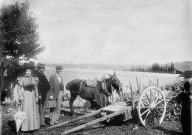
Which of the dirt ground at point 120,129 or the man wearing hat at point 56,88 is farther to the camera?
the man wearing hat at point 56,88

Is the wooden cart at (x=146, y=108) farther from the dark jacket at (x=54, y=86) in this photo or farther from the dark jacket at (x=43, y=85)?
the dark jacket at (x=43, y=85)

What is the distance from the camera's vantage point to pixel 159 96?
227 inches

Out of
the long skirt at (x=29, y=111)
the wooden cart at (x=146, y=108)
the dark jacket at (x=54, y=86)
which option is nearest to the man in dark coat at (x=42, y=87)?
the dark jacket at (x=54, y=86)

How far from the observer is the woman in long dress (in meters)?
5.26

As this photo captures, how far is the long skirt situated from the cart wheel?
108 inches

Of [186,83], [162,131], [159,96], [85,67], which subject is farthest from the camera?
[85,67]

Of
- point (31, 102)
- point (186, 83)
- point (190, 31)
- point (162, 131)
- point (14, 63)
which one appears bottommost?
point (162, 131)

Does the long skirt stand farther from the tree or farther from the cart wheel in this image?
the cart wheel

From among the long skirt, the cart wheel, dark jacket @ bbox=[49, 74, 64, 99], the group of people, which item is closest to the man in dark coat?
the group of people

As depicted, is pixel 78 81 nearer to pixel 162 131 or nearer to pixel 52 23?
pixel 52 23

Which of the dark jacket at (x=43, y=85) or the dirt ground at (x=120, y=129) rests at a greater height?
the dark jacket at (x=43, y=85)

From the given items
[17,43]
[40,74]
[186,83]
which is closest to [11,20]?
[17,43]

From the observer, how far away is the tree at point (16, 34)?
721 centimetres

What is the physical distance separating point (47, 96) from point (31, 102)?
0.93 m
